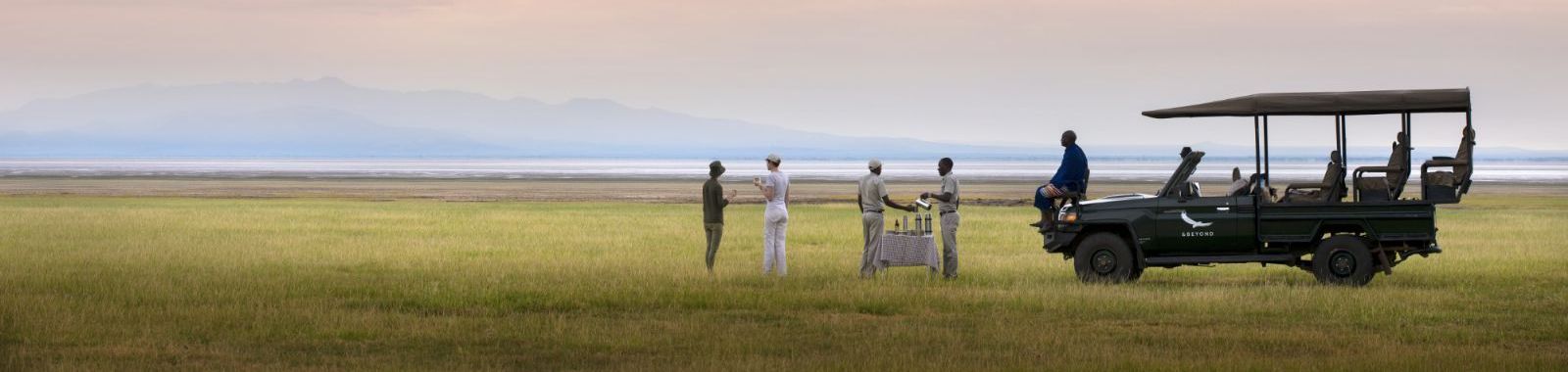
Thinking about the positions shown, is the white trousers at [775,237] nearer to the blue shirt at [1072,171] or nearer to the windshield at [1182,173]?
the blue shirt at [1072,171]

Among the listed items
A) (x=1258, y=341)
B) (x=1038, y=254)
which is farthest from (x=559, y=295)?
(x=1038, y=254)

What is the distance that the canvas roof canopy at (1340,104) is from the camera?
18.9 meters

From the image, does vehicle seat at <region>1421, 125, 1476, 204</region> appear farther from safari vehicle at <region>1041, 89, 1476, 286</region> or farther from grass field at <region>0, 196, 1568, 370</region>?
grass field at <region>0, 196, 1568, 370</region>

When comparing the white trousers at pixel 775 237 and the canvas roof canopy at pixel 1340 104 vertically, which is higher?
the canvas roof canopy at pixel 1340 104

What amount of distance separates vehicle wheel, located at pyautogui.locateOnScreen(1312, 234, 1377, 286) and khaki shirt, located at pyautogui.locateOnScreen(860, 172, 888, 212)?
4.98 metres

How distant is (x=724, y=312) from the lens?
54.5ft

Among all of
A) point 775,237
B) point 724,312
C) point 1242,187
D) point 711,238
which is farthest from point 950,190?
point 724,312

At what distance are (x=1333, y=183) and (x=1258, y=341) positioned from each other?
6.03 m

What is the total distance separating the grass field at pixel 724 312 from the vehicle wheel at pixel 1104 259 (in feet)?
1.78

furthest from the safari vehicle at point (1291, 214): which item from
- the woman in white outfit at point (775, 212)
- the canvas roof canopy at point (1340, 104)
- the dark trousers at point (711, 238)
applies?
the dark trousers at point (711, 238)

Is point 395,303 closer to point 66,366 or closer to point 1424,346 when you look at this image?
point 66,366

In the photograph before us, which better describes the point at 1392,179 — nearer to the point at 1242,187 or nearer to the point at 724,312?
the point at 1242,187

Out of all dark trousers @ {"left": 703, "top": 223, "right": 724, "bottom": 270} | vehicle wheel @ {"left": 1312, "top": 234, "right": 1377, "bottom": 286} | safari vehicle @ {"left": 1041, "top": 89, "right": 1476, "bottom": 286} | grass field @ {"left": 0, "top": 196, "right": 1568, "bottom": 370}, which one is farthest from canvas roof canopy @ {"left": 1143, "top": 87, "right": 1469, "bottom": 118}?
dark trousers @ {"left": 703, "top": 223, "right": 724, "bottom": 270}

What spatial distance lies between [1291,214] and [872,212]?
4799mm
